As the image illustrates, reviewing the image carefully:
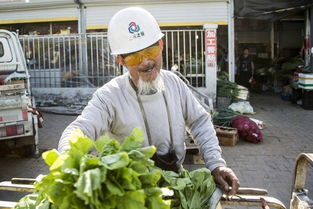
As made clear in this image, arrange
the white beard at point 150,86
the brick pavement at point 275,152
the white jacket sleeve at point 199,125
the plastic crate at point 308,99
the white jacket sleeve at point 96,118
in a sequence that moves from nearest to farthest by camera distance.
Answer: the white jacket sleeve at point 96,118 < the white beard at point 150,86 < the white jacket sleeve at point 199,125 < the brick pavement at point 275,152 < the plastic crate at point 308,99

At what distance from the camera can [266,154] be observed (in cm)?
730

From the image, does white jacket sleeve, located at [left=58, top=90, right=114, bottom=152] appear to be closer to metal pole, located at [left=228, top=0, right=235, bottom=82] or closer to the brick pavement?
the brick pavement

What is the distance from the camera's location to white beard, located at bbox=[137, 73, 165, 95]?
2.50 m

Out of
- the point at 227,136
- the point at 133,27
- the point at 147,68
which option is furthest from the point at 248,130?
the point at 133,27

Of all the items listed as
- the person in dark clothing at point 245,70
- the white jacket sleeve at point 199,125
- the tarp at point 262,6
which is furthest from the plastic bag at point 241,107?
the white jacket sleeve at point 199,125

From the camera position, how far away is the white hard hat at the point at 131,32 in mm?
2398

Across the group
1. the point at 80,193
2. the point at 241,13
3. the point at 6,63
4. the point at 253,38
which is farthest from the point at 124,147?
the point at 253,38

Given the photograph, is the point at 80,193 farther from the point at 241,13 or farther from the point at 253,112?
the point at 241,13

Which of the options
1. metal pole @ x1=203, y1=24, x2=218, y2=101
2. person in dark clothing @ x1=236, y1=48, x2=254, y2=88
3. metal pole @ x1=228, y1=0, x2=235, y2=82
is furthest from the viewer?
person in dark clothing @ x1=236, y1=48, x2=254, y2=88

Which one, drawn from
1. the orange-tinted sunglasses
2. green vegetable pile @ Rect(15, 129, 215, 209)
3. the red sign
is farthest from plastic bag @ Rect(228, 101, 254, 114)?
green vegetable pile @ Rect(15, 129, 215, 209)

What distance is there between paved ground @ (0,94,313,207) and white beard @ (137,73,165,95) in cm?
312

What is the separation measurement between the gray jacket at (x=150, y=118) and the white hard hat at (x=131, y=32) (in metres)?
0.28

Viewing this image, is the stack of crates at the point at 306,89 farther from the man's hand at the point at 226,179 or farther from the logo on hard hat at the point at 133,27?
the logo on hard hat at the point at 133,27

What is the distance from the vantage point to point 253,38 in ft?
57.1
